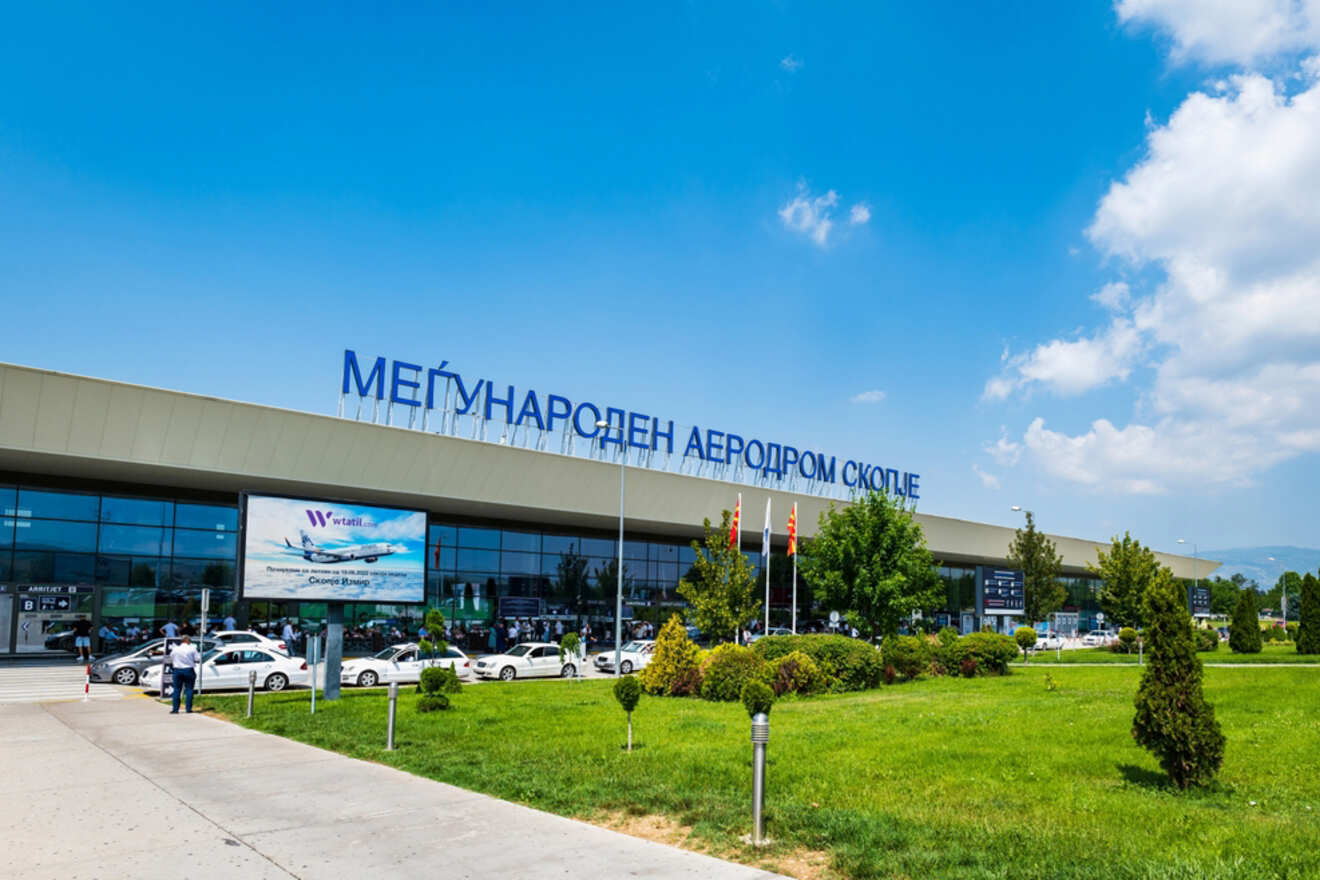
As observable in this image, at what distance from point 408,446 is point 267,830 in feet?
94.8

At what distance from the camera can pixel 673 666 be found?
2436 centimetres

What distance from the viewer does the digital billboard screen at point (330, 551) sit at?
23859 mm

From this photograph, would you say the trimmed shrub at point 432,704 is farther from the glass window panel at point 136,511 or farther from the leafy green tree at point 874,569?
the leafy green tree at point 874,569

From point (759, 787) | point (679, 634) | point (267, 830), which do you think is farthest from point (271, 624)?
point (759, 787)

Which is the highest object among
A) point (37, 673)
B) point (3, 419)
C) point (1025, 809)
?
point (3, 419)

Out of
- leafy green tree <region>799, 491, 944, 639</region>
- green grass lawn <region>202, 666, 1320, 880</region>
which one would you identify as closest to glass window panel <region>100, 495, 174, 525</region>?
green grass lawn <region>202, 666, 1320, 880</region>

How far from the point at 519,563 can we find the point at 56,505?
819 inches

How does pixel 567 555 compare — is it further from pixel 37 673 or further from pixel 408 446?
pixel 37 673

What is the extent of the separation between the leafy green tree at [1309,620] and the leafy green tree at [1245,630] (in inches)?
76.7

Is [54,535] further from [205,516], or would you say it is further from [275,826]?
[275,826]

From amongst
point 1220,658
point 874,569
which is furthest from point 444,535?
point 1220,658

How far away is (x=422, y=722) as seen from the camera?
18.1 meters

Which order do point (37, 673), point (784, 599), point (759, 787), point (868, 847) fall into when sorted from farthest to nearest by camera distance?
point (784, 599) < point (37, 673) < point (759, 787) < point (868, 847)

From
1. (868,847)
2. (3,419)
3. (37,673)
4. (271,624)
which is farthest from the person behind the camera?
(271,624)
